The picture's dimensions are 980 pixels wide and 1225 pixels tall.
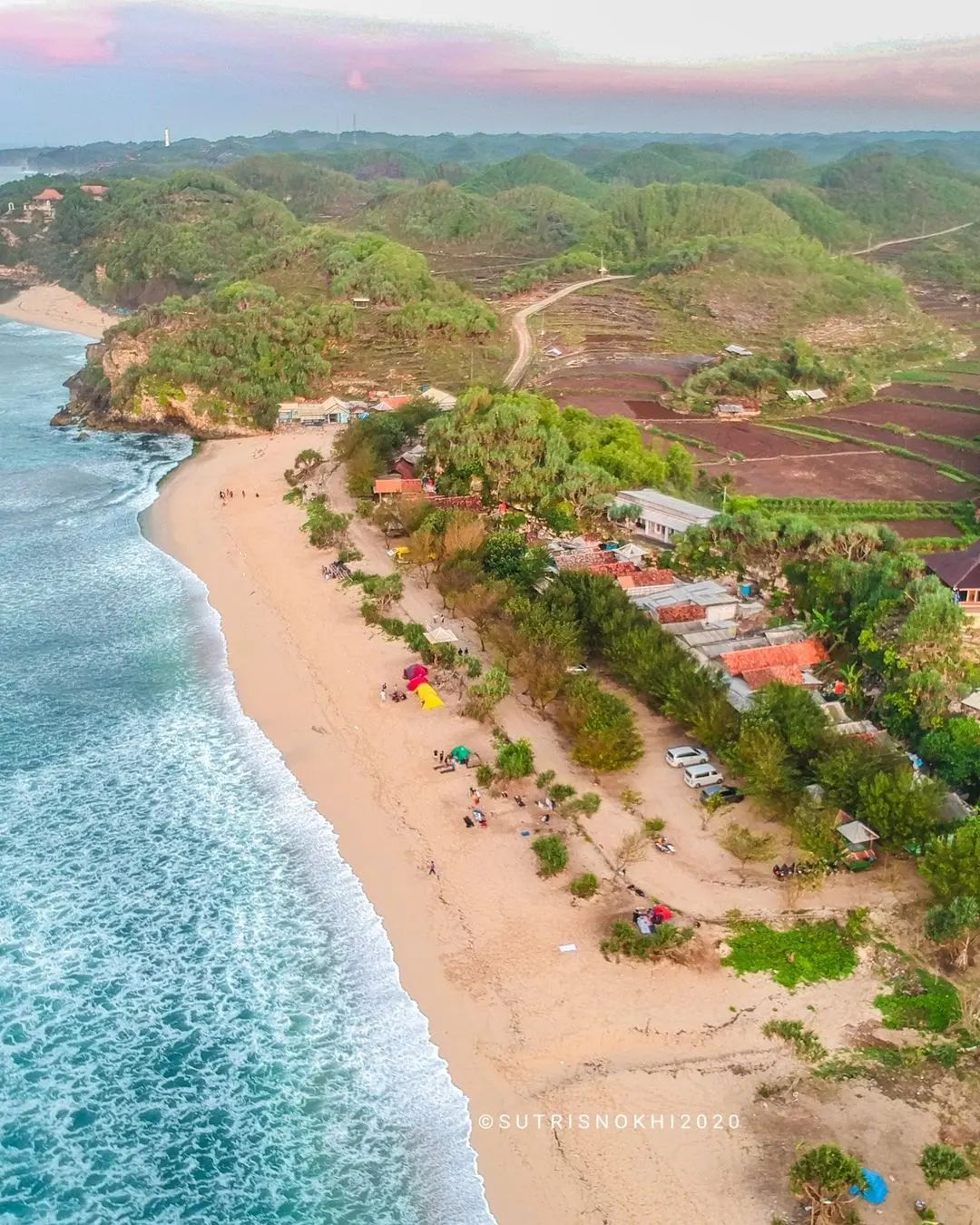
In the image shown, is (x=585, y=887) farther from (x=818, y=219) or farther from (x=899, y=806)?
(x=818, y=219)

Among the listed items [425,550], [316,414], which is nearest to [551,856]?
[425,550]

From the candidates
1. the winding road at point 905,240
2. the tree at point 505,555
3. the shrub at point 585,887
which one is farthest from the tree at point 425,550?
the winding road at point 905,240

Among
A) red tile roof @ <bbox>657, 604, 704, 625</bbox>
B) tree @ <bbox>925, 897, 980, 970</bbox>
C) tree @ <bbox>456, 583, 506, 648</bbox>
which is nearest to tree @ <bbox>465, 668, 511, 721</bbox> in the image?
tree @ <bbox>456, 583, 506, 648</bbox>

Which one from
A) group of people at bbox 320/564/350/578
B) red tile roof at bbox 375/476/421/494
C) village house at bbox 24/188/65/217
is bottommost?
group of people at bbox 320/564/350/578

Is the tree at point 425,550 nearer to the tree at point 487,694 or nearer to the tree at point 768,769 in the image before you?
the tree at point 487,694

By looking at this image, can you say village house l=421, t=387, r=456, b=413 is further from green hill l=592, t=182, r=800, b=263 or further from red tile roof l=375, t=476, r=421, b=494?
green hill l=592, t=182, r=800, b=263

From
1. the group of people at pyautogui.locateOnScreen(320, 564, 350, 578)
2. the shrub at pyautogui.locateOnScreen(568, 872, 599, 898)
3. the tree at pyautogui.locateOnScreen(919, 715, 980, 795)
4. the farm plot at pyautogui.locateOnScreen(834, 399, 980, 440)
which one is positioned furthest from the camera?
the farm plot at pyautogui.locateOnScreen(834, 399, 980, 440)
